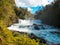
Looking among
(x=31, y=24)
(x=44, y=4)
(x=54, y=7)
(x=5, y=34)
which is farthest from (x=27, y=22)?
(x=5, y=34)

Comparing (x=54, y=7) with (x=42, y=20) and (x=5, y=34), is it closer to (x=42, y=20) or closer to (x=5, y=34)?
(x=42, y=20)

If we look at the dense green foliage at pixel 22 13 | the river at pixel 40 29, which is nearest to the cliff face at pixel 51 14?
the river at pixel 40 29

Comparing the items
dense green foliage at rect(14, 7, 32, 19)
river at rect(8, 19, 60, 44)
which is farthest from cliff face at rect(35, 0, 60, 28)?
dense green foliage at rect(14, 7, 32, 19)

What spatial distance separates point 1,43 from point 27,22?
405 cm

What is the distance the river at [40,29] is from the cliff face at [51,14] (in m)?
0.22

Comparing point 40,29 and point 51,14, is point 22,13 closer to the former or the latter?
point 40,29

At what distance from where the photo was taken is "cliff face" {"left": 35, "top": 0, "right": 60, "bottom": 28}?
20.8 ft

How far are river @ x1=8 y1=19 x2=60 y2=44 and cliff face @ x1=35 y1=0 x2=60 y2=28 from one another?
220 mm

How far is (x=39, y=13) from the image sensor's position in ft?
19.7

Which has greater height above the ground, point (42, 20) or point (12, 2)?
point (12, 2)

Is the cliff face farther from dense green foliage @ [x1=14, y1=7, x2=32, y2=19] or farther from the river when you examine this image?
dense green foliage @ [x1=14, y1=7, x2=32, y2=19]

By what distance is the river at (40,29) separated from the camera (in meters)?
5.77

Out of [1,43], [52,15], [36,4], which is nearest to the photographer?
[1,43]

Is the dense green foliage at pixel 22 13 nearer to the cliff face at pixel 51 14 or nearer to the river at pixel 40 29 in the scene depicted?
the river at pixel 40 29
